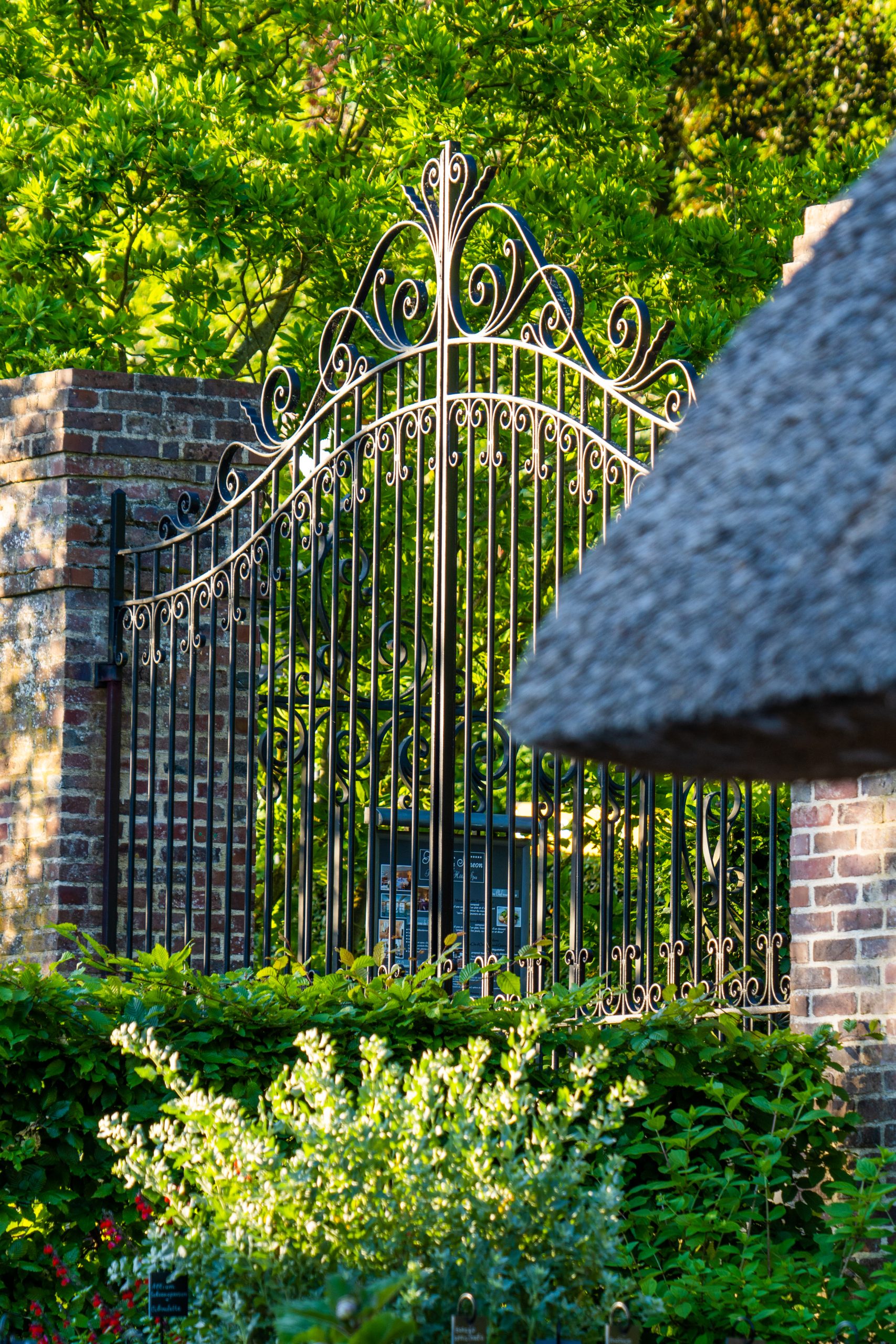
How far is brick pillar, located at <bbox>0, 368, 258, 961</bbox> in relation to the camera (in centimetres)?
701

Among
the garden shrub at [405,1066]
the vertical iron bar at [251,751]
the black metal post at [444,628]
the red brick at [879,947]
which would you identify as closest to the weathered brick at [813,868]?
the red brick at [879,947]

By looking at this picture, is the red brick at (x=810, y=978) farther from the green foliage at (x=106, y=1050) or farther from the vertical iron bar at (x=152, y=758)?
the vertical iron bar at (x=152, y=758)

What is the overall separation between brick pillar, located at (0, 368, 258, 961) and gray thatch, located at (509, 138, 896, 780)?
14.5 feet

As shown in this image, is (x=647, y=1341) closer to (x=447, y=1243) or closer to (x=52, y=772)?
(x=447, y=1243)

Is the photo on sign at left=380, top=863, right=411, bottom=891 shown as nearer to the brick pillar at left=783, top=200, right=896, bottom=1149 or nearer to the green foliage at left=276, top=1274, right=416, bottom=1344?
the brick pillar at left=783, top=200, right=896, bottom=1149

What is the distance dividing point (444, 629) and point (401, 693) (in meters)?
0.95

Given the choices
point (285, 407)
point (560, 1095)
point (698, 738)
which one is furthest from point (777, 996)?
point (698, 738)

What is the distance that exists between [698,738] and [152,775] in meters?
4.50

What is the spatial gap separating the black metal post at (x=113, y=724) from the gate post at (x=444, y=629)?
1393mm

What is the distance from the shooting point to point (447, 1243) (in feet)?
12.0

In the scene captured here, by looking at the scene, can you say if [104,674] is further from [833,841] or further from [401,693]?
[833,841]

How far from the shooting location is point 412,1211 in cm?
364

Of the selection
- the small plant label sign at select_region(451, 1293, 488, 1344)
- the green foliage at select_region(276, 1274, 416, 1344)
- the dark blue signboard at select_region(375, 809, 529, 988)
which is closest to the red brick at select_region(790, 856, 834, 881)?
the dark blue signboard at select_region(375, 809, 529, 988)

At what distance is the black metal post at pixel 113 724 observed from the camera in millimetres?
6914
